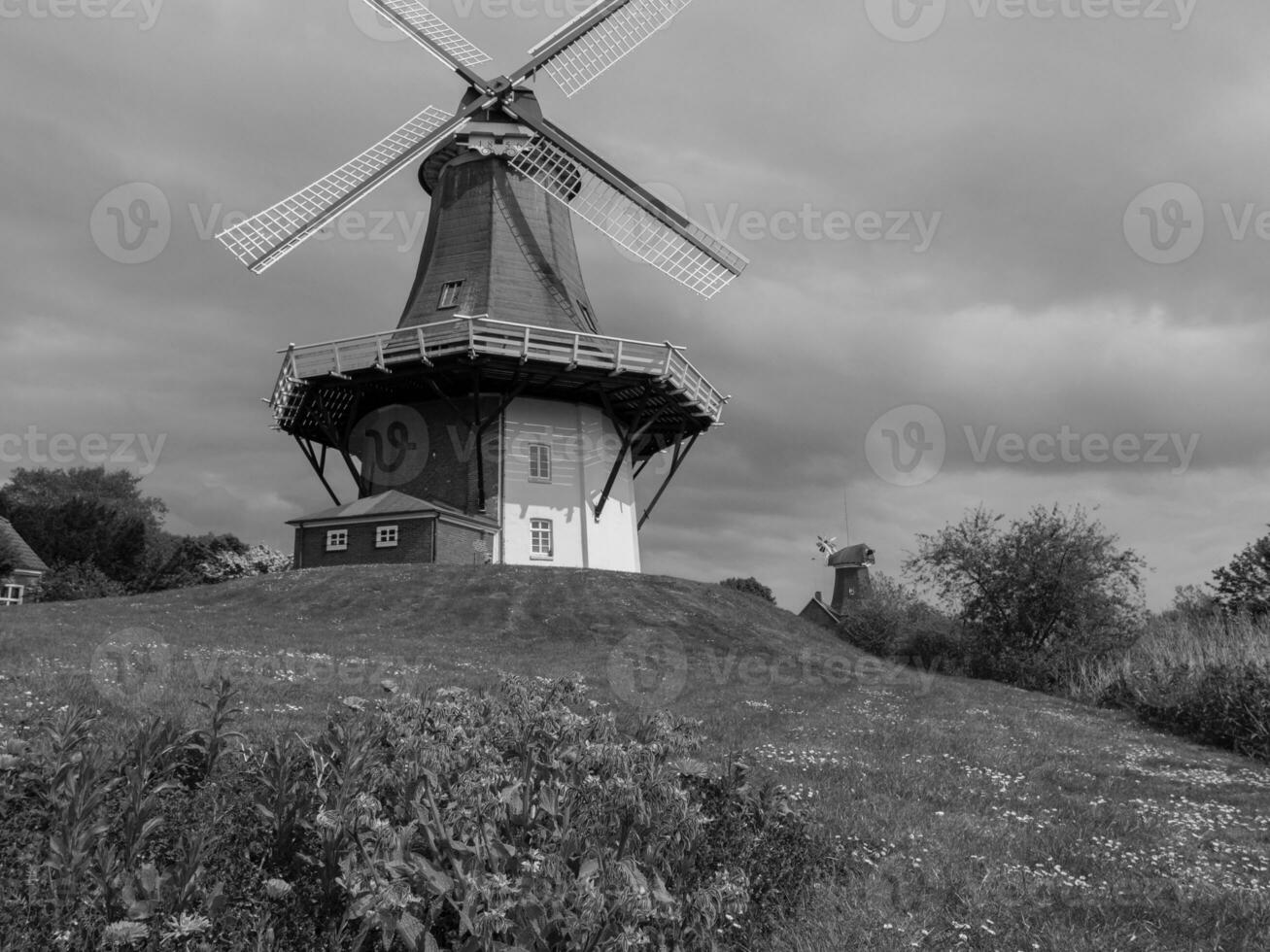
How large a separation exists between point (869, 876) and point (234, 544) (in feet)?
134

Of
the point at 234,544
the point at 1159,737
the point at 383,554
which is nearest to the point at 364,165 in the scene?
the point at 383,554

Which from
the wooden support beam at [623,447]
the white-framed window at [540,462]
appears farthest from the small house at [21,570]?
the wooden support beam at [623,447]

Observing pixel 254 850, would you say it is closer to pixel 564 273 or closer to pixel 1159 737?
pixel 1159 737

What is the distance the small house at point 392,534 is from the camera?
29.5 metres

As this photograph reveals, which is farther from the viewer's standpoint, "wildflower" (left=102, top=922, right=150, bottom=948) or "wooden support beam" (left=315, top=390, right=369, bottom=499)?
"wooden support beam" (left=315, top=390, right=369, bottom=499)

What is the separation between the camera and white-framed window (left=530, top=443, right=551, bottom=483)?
32125 mm

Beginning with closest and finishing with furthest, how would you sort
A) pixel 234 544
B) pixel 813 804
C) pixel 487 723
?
pixel 487 723 < pixel 813 804 < pixel 234 544

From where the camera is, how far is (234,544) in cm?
4266

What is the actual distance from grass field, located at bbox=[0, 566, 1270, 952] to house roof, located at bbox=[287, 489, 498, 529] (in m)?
3.98

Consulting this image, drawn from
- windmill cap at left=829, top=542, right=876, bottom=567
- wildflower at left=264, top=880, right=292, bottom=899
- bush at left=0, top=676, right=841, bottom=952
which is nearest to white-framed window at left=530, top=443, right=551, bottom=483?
bush at left=0, top=676, right=841, bottom=952

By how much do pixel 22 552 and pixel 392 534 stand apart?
24033 mm
